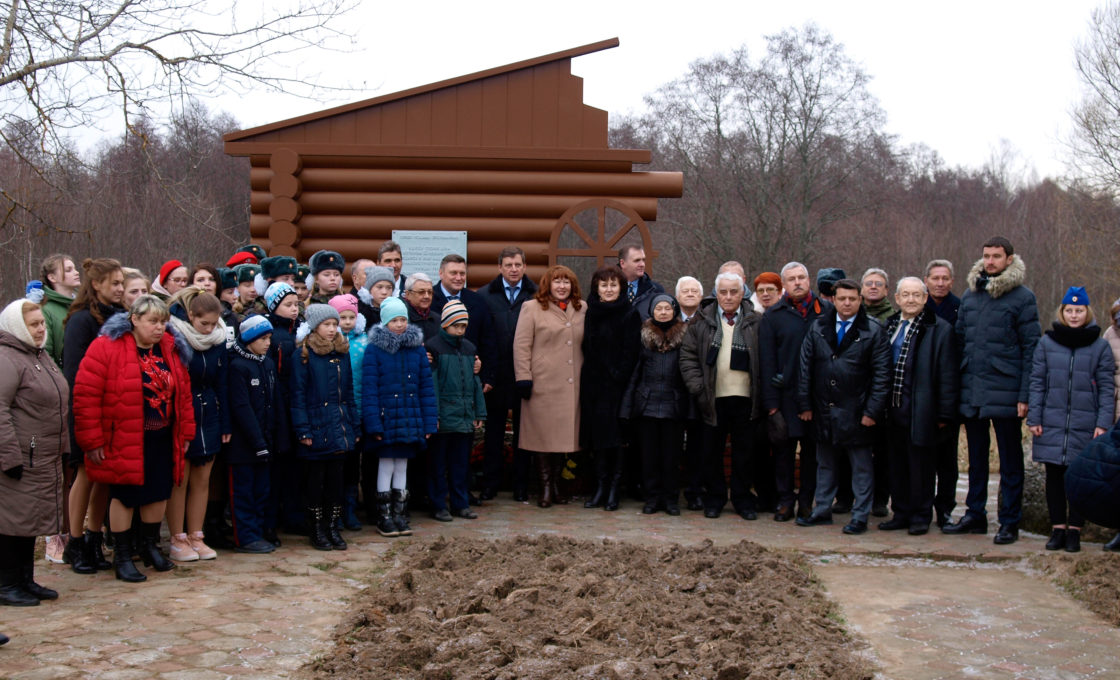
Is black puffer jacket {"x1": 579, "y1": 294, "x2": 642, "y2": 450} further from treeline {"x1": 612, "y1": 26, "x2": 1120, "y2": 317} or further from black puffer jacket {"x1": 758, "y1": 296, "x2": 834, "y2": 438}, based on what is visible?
treeline {"x1": 612, "y1": 26, "x2": 1120, "y2": 317}

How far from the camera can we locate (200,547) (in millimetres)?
6781

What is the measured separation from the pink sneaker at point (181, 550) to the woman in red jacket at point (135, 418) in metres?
0.19

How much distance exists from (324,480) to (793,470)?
150 inches

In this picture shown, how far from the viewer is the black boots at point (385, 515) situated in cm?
761

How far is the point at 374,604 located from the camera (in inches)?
223

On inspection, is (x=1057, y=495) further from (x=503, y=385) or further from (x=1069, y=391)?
(x=503, y=385)

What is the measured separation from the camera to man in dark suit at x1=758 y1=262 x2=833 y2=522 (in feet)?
27.1

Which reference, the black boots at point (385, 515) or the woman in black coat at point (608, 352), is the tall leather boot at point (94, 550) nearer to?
the black boots at point (385, 515)

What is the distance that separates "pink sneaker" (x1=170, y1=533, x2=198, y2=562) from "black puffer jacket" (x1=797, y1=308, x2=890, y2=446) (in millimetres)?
4600

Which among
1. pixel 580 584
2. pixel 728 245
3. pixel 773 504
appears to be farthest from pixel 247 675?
pixel 728 245

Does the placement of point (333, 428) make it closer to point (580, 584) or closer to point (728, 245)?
point (580, 584)

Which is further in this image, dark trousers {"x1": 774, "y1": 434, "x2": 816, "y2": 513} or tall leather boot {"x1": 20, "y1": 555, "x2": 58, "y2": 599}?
dark trousers {"x1": 774, "y1": 434, "x2": 816, "y2": 513}

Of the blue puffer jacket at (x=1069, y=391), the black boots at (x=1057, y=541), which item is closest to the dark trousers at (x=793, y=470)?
the blue puffer jacket at (x=1069, y=391)

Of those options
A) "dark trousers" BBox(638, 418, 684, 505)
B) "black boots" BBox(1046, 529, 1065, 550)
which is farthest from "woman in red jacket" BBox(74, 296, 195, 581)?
"black boots" BBox(1046, 529, 1065, 550)
